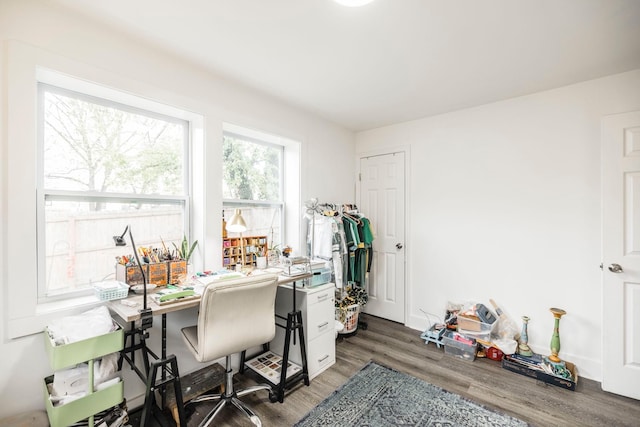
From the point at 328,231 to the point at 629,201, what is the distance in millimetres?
2489

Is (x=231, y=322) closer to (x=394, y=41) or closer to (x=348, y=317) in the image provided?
(x=348, y=317)

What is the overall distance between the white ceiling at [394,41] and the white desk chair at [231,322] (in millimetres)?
1582

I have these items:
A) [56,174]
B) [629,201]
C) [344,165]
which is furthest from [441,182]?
[56,174]

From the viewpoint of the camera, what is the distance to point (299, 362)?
2326 millimetres

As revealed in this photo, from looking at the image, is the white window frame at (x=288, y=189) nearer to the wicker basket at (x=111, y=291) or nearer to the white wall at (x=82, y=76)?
Result: the white wall at (x=82, y=76)

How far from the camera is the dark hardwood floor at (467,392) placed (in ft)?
6.05

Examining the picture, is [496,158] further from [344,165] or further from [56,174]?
[56,174]

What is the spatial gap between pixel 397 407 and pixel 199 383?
1.46 meters

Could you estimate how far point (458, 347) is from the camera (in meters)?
2.65

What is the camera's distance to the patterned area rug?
71.0 inches

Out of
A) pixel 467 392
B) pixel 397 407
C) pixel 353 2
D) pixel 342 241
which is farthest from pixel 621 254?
pixel 353 2

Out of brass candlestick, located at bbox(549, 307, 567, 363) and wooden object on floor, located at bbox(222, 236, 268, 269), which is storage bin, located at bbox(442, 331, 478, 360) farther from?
wooden object on floor, located at bbox(222, 236, 268, 269)

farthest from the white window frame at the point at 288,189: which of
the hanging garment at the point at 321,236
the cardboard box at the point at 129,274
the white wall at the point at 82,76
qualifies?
the cardboard box at the point at 129,274

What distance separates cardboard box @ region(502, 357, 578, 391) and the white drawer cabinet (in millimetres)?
1572
